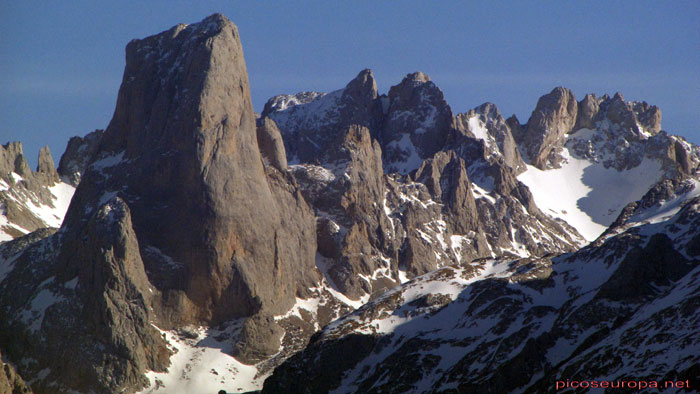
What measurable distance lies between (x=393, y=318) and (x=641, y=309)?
5371 centimetres

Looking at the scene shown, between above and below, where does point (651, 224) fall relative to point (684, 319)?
above

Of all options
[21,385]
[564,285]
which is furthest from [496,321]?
[21,385]

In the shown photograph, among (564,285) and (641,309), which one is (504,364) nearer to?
(641,309)

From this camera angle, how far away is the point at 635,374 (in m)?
126

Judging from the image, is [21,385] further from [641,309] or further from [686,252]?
[686,252]

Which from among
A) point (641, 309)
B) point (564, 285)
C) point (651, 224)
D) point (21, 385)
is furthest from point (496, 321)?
point (21, 385)

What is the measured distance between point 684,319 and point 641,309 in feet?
56.3

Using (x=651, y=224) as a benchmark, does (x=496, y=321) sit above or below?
below

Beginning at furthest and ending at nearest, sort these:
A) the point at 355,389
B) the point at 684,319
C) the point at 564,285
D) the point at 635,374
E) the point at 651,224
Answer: the point at 651,224
the point at 564,285
the point at 355,389
the point at 684,319
the point at 635,374

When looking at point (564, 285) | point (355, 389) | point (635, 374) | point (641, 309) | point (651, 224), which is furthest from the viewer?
point (651, 224)

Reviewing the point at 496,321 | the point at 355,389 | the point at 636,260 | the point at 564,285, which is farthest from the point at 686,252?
the point at 355,389

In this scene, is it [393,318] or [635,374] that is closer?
[635,374]

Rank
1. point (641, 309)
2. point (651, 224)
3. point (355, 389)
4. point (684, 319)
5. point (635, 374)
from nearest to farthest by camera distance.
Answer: point (635, 374)
point (684, 319)
point (641, 309)
point (355, 389)
point (651, 224)

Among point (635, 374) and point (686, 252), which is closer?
point (635, 374)
